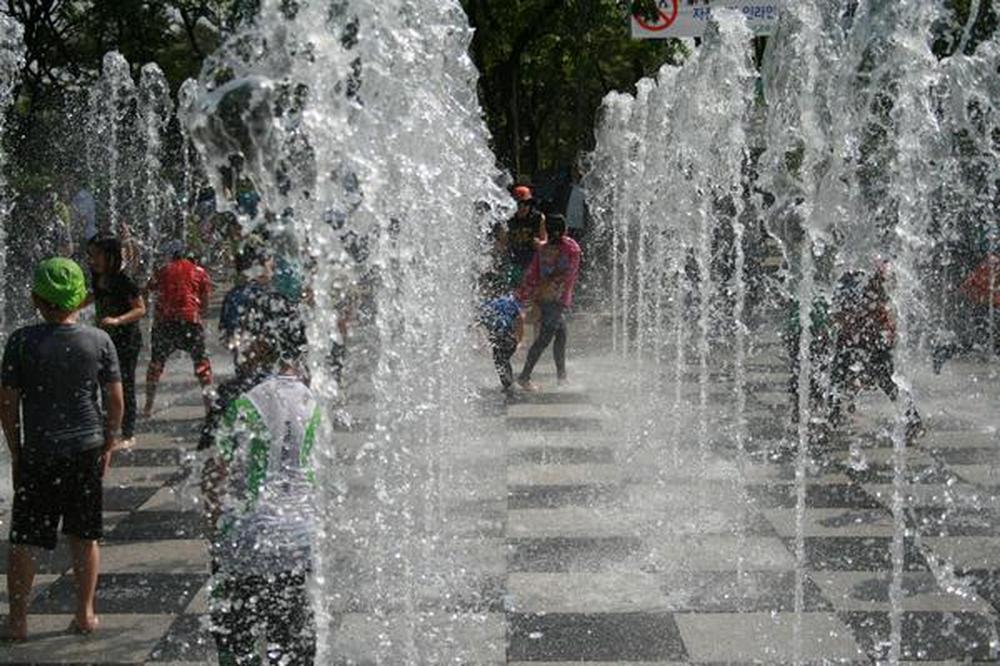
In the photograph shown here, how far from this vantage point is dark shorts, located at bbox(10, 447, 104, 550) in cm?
469

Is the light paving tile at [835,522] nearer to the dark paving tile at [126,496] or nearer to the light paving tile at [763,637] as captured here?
the light paving tile at [763,637]

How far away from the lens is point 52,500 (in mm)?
4734

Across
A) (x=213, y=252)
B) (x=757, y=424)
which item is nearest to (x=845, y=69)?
(x=757, y=424)

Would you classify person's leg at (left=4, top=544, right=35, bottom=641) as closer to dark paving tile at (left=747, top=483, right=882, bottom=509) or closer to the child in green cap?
the child in green cap

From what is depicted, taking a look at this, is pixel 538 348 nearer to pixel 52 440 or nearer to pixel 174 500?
pixel 174 500

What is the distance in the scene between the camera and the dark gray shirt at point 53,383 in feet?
15.7

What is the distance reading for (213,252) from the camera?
827 inches

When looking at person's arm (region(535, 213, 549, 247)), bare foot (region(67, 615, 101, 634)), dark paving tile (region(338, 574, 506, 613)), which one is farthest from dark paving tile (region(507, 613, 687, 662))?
person's arm (region(535, 213, 549, 247))

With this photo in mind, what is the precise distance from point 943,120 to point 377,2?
1088 centimetres

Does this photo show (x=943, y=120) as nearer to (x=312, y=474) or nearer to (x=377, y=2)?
(x=377, y=2)

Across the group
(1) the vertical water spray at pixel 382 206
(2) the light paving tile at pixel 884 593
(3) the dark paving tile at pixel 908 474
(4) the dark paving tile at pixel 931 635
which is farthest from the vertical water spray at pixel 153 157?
(4) the dark paving tile at pixel 931 635

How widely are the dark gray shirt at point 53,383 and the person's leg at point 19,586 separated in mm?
384

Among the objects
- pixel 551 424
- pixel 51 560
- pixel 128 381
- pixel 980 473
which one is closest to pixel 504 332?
pixel 551 424

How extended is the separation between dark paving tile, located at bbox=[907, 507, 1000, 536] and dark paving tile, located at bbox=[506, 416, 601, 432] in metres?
2.55
